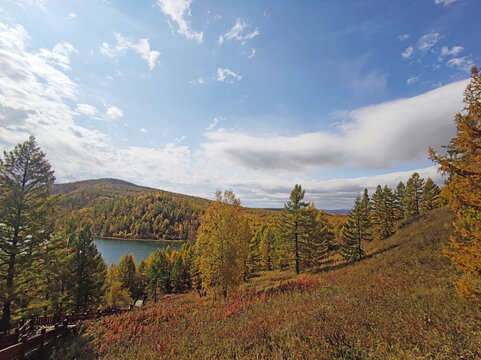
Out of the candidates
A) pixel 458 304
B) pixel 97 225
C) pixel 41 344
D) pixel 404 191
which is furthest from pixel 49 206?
pixel 97 225

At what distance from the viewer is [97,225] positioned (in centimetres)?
17562

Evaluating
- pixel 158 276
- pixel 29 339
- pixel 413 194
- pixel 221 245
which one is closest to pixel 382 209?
pixel 413 194

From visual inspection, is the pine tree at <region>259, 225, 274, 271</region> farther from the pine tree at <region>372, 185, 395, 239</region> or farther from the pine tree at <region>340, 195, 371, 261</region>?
the pine tree at <region>372, 185, 395, 239</region>

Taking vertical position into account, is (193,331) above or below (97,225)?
above

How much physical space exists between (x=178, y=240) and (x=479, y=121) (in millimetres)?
171376

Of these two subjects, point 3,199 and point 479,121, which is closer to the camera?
point 479,121

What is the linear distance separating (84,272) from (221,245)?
20.8 meters

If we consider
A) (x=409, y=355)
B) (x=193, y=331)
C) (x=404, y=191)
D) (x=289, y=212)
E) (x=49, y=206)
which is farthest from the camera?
(x=404, y=191)

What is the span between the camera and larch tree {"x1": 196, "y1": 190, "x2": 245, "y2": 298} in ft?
53.3

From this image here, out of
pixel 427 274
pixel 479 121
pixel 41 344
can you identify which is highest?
pixel 479 121

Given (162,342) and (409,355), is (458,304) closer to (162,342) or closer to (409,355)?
(409,355)

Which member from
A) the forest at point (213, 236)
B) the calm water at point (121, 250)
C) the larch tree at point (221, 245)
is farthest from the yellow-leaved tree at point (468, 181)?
the calm water at point (121, 250)

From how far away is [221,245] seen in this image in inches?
650

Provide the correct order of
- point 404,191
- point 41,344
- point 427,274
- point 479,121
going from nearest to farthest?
1. point 479,121
2. point 41,344
3. point 427,274
4. point 404,191
